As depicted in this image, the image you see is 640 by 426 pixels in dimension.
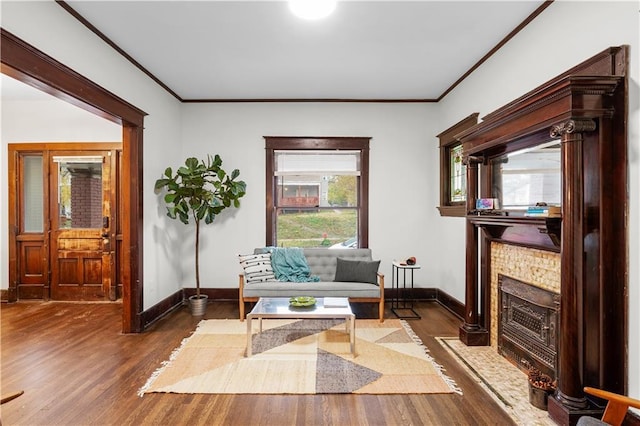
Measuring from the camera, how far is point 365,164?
17.8 feet

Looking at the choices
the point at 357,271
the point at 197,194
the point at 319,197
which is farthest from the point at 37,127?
the point at 357,271

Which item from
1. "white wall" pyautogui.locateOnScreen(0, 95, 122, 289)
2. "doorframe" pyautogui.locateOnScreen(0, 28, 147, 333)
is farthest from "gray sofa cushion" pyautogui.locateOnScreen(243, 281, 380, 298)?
"white wall" pyautogui.locateOnScreen(0, 95, 122, 289)

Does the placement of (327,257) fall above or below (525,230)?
below

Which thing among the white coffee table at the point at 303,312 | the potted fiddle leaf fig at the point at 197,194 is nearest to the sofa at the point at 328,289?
the white coffee table at the point at 303,312

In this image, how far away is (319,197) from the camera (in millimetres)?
5516

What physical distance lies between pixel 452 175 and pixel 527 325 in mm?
2524

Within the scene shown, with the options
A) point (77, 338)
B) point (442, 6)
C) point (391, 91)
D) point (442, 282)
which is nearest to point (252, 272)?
point (77, 338)

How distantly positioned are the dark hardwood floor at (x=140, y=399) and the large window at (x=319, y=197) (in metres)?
2.09

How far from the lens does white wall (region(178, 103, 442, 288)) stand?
5.41 metres

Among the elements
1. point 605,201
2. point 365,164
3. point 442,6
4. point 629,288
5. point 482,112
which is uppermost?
point 442,6

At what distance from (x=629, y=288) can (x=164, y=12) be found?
154 inches

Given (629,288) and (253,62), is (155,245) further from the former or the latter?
(629,288)

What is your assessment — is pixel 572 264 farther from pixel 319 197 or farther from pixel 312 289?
pixel 319 197

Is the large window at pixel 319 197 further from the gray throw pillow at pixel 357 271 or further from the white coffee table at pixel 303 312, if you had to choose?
the white coffee table at pixel 303 312
